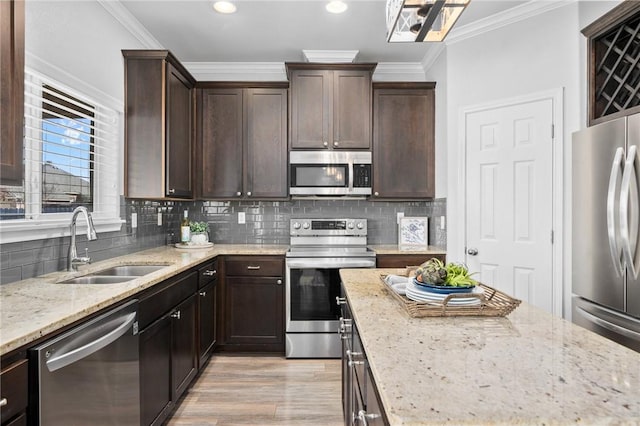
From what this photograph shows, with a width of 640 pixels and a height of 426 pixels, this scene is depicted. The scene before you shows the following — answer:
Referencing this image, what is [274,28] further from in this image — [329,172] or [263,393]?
[263,393]

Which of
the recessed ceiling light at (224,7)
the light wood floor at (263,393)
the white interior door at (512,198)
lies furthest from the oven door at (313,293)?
the recessed ceiling light at (224,7)

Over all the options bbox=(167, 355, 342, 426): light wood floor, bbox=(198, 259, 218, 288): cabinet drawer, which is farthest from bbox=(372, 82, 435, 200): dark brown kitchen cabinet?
bbox=(167, 355, 342, 426): light wood floor

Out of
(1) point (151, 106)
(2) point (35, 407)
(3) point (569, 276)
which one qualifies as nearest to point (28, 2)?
(1) point (151, 106)

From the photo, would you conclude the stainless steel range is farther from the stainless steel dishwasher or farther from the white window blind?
the stainless steel dishwasher

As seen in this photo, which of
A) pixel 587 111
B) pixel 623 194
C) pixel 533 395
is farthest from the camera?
pixel 587 111

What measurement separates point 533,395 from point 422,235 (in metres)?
3.31

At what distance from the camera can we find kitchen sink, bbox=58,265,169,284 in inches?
84.4

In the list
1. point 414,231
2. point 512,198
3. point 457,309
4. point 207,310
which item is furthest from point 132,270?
point 512,198

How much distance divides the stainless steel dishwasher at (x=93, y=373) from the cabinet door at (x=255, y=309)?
159 cm

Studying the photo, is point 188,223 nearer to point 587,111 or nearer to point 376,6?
point 376,6

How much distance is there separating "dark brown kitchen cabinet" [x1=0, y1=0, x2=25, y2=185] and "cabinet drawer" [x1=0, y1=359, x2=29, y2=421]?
24.6 inches

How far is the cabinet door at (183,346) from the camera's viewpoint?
2383 mm

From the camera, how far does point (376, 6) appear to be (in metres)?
2.92

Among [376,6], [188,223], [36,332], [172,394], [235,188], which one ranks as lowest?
[172,394]
